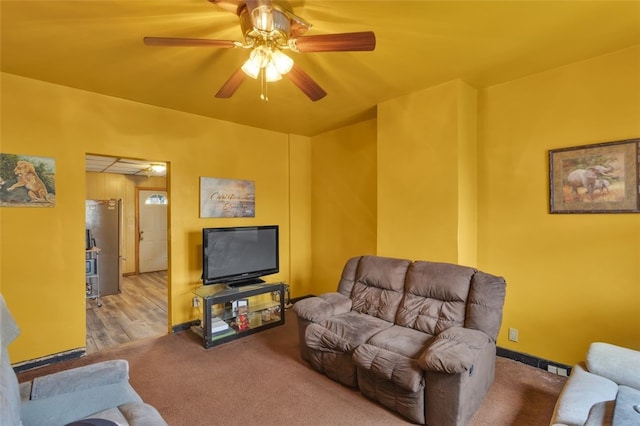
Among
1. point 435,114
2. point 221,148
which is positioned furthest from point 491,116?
point 221,148

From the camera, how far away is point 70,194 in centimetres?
300

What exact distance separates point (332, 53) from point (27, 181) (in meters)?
2.94

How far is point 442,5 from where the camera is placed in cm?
181

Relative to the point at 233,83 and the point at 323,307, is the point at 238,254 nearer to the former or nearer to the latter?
the point at 323,307

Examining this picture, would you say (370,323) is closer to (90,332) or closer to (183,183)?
(183,183)

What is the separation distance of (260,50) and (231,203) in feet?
8.49

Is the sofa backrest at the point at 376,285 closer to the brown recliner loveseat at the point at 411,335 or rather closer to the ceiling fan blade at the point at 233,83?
the brown recliner loveseat at the point at 411,335

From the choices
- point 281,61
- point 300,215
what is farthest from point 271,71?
point 300,215

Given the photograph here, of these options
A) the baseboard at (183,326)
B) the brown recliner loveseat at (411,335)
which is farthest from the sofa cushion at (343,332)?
the baseboard at (183,326)

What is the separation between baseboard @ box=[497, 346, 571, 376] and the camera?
263 centimetres

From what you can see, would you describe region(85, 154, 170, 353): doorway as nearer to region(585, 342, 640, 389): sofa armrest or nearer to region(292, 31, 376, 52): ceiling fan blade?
region(292, 31, 376, 52): ceiling fan blade

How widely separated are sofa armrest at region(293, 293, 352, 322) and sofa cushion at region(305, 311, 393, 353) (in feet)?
0.19

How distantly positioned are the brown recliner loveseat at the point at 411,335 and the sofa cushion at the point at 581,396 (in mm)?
454

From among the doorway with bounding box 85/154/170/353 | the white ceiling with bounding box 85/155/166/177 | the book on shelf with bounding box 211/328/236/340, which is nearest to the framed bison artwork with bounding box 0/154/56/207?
the doorway with bounding box 85/154/170/353
